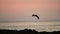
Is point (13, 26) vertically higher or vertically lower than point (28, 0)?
lower

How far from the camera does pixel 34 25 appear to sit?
168 centimetres

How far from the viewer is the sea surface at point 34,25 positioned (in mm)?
1664

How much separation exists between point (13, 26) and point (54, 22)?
58 centimetres

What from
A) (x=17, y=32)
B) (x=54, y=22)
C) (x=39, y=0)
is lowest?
(x=17, y=32)

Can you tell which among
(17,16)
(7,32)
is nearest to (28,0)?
(17,16)

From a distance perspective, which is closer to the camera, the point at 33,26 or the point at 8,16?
the point at 33,26

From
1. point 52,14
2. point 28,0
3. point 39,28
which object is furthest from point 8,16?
point 52,14

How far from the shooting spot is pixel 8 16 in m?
1.79

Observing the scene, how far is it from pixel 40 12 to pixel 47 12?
0.34ft

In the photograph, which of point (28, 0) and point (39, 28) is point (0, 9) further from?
point (39, 28)

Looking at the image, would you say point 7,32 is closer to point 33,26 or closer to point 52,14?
point 33,26

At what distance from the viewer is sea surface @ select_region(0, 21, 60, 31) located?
166cm

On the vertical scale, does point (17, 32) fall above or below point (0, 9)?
below

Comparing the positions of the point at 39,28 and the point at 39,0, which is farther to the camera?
the point at 39,0
